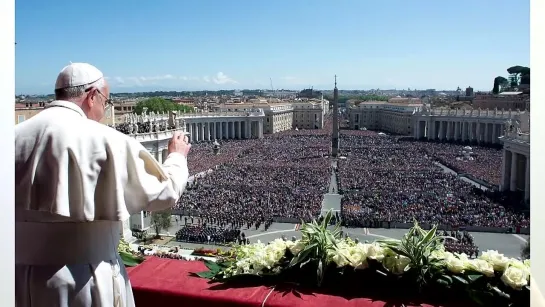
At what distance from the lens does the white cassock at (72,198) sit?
69.0 inches

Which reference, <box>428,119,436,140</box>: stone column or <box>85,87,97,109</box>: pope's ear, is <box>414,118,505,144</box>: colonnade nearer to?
<box>428,119,436,140</box>: stone column

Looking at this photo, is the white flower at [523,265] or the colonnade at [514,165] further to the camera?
Answer: the colonnade at [514,165]

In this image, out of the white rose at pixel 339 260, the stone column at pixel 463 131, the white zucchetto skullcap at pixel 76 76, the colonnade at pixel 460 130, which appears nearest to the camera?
the white zucchetto skullcap at pixel 76 76

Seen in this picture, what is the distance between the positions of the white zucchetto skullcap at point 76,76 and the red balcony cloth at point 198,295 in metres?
1.36

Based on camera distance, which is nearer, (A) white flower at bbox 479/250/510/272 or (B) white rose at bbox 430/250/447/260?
(A) white flower at bbox 479/250/510/272

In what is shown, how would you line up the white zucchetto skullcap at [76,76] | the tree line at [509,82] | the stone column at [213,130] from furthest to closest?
the stone column at [213,130] → the tree line at [509,82] → the white zucchetto skullcap at [76,76]

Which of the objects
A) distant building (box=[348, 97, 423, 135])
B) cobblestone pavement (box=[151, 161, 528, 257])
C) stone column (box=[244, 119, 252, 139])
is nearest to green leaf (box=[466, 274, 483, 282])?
cobblestone pavement (box=[151, 161, 528, 257])

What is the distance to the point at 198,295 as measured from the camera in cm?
271

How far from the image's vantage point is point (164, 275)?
9.93 ft

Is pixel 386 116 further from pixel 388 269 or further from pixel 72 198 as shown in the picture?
pixel 72 198

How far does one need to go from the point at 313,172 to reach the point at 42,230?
32672 millimetres

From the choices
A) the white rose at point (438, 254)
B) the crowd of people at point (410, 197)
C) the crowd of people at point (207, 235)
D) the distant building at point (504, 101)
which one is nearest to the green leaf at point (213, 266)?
the white rose at point (438, 254)

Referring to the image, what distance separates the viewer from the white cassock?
1753mm

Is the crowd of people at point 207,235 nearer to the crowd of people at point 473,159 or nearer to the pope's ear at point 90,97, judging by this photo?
the pope's ear at point 90,97
